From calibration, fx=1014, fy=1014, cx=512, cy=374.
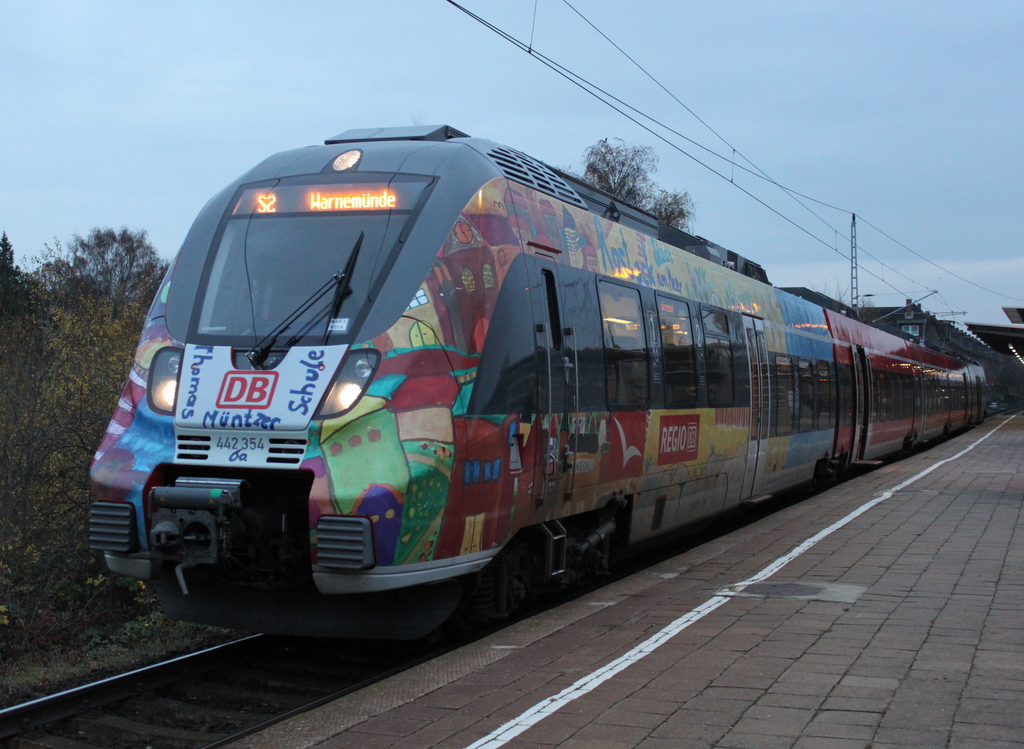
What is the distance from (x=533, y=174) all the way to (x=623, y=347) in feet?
5.54

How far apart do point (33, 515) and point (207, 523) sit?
250 inches

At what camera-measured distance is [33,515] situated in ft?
36.2

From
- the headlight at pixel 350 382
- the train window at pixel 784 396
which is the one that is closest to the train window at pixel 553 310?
the headlight at pixel 350 382

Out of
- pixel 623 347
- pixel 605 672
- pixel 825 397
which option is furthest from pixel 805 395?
pixel 605 672

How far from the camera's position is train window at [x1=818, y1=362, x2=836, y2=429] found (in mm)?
16750

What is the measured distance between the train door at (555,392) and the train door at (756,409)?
5099mm

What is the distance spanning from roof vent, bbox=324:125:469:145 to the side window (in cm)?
412

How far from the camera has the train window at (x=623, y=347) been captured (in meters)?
8.38

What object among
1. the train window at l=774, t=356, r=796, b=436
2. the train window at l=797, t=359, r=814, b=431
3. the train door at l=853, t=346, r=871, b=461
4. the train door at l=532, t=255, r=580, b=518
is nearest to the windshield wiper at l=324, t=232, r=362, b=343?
the train door at l=532, t=255, r=580, b=518

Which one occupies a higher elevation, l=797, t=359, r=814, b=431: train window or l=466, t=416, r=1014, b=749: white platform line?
l=797, t=359, r=814, b=431: train window

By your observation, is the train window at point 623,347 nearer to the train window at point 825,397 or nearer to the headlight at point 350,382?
the headlight at point 350,382

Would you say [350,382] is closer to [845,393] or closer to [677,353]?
[677,353]

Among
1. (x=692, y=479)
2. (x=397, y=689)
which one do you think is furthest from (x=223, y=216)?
(x=692, y=479)

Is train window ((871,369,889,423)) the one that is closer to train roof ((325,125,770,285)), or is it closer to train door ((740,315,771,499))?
train door ((740,315,771,499))
